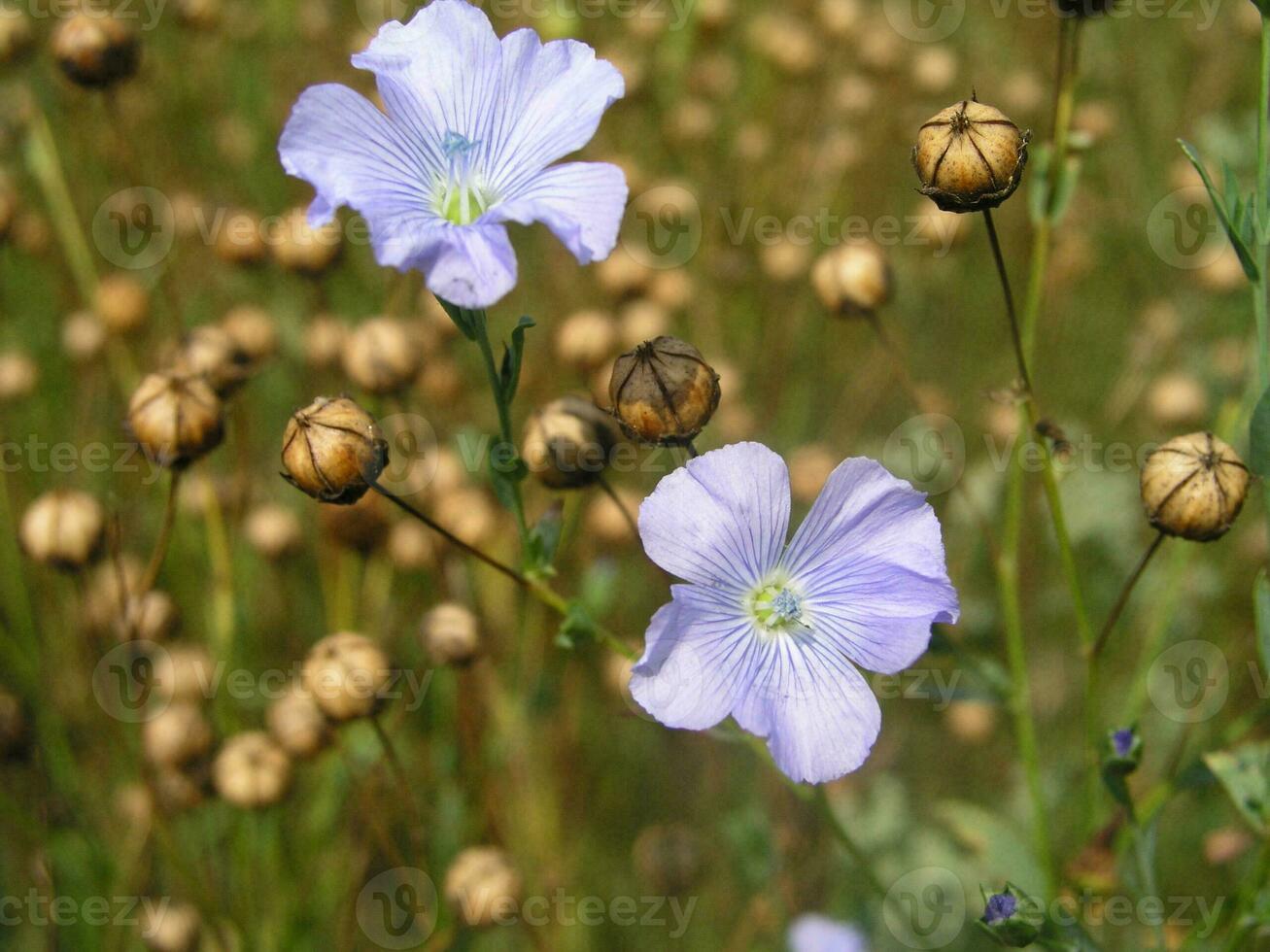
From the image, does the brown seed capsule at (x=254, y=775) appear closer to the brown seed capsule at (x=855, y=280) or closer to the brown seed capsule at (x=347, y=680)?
the brown seed capsule at (x=347, y=680)

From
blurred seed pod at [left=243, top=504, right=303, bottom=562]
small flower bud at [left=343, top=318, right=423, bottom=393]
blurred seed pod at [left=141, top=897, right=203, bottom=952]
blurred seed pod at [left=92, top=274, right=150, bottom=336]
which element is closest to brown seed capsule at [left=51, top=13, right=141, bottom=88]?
blurred seed pod at [left=92, top=274, right=150, bottom=336]

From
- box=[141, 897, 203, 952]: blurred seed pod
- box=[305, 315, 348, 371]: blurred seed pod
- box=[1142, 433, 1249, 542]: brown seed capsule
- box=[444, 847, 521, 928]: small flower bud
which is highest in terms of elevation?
box=[305, 315, 348, 371]: blurred seed pod

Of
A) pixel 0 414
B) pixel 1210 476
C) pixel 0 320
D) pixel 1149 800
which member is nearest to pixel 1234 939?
pixel 1149 800

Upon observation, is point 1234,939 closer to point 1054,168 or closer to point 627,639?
point 1054,168

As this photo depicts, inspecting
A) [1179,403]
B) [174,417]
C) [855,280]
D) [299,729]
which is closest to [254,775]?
[299,729]

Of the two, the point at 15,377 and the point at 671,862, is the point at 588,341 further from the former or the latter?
the point at 15,377

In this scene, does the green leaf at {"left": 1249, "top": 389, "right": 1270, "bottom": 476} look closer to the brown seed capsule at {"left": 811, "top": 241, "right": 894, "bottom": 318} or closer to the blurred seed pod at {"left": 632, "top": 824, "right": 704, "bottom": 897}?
the brown seed capsule at {"left": 811, "top": 241, "right": 894, "bottom": 318}

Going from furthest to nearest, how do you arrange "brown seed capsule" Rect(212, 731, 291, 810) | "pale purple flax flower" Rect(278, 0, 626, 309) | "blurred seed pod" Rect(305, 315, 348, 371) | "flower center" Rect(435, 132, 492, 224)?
"blurred seed pod" Rect(305, 315, 348, 371), "brown seed capsule" Rect(212, 731, 291, 810), "flower center" Rect(435, 132, 492, 224), "pale purple flax flower" Rect(278, 0, 626, 309)
